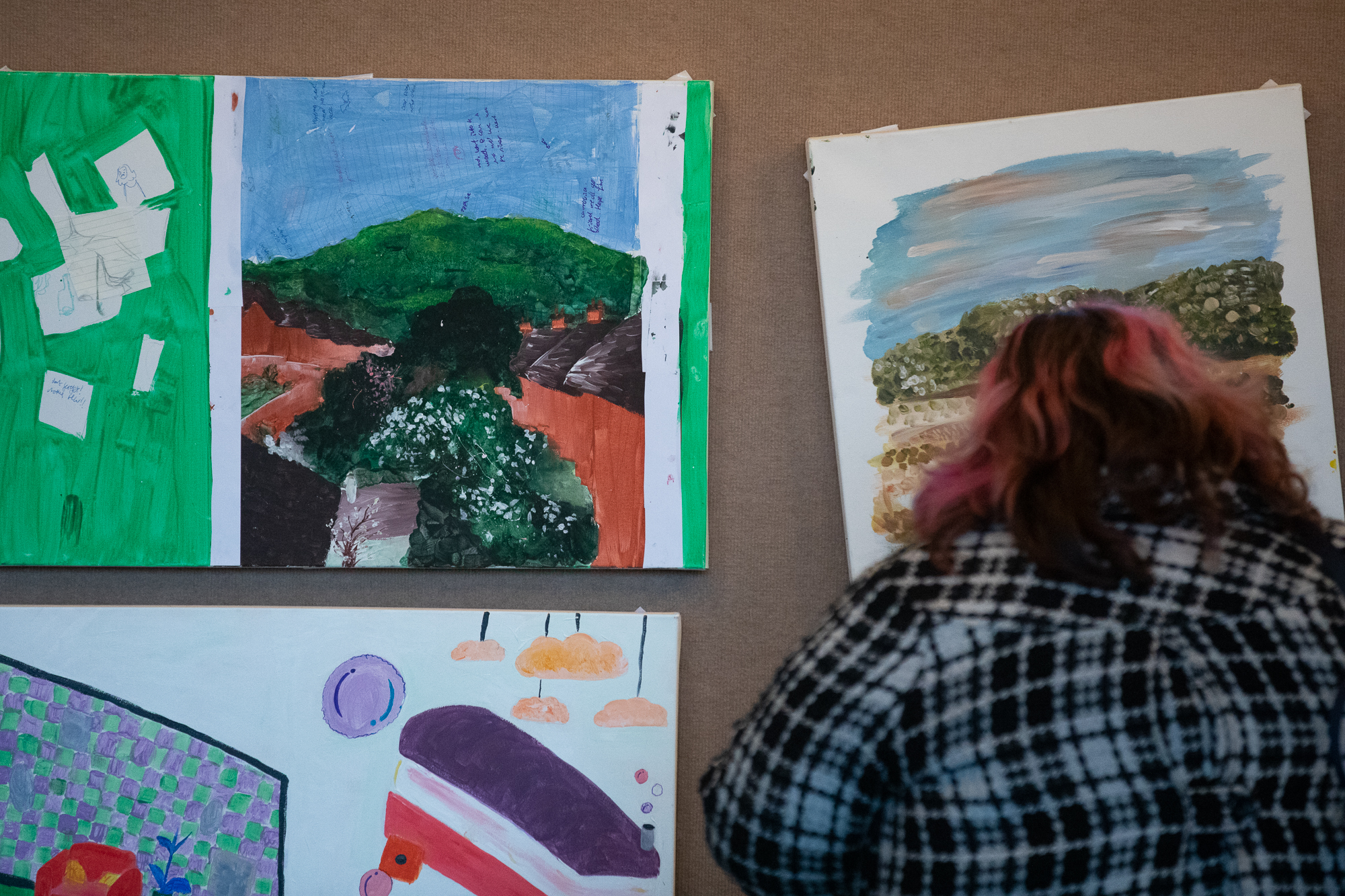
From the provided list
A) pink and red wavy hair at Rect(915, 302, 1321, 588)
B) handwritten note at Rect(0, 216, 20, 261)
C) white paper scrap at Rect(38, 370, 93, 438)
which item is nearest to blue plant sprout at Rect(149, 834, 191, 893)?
white paper scrap at Rect(38, 370, 93, 438)

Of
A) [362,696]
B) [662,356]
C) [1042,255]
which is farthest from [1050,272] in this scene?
[362,696]

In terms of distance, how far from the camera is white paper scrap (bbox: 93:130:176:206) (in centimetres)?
162

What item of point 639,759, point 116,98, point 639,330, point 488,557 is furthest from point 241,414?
point 639,759

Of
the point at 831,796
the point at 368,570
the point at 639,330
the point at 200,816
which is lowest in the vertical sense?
the point at 200,816

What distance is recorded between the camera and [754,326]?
1650 mm

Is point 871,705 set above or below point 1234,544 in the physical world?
below

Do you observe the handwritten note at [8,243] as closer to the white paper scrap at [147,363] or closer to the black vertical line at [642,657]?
the white paper scrap at [147,363]

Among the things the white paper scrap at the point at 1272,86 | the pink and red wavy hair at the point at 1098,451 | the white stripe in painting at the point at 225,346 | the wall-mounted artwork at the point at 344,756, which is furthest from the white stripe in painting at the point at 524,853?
the white paper scrap at the point at 1272,86

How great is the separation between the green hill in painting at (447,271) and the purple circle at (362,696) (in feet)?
1.92

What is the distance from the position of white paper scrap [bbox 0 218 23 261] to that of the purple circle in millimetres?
954

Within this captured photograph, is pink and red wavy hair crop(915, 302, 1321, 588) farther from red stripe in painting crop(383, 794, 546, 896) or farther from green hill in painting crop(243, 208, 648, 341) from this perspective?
red stripe in painting crop(383, 794, 546, 896)

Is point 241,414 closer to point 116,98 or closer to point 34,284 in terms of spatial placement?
point 34,284

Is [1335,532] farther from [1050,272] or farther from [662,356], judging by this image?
[662,356]

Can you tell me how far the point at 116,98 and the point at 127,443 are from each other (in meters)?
0.63
